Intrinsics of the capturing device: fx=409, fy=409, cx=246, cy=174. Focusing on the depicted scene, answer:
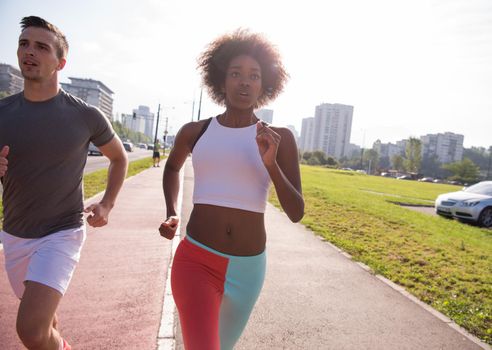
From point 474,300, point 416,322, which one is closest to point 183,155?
point 416,322

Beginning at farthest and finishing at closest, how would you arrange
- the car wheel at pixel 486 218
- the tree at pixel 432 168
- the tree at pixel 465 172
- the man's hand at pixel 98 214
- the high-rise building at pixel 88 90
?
the high-rise building at pixel 88 90, the tree at pixel 432 168, the tree at pixel 465 172, the car wheel at pixel 486 218, the man's hand at pixel 98 214

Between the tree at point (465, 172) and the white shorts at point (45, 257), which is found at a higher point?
the tree at point (465, 172)

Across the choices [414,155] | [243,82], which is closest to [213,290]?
[243,82]

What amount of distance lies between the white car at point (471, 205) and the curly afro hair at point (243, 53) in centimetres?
1374

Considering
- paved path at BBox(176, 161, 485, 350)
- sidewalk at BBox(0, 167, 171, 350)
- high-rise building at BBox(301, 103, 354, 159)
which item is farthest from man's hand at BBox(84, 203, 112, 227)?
high-rise building at BBox(301, 103, 354, 159)

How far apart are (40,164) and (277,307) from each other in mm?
3173

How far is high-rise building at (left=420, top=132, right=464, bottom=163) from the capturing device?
186 m

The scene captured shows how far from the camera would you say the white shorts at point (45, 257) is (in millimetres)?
2391

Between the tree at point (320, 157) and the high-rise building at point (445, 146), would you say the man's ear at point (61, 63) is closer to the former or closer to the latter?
the tree at point (320, 157)

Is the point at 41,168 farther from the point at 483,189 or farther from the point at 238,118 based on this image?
the point at 483,189

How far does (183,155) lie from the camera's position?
105 inches

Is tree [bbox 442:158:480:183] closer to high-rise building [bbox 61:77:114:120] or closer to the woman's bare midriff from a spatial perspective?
high-rise building [bbox 61:77:114:120]

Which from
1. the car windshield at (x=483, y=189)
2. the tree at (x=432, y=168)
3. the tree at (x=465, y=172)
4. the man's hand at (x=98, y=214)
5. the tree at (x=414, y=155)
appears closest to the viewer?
the man's hand at (x=98, y=214)

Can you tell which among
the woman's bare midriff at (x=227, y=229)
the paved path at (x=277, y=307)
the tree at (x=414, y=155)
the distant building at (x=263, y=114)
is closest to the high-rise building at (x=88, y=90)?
the distant building at (x=263, y=114)
